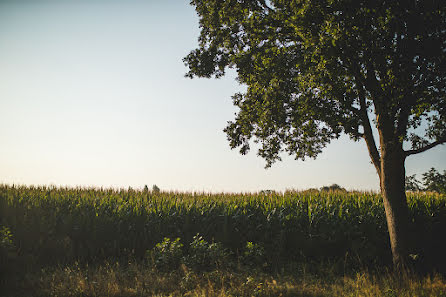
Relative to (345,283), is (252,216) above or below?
above

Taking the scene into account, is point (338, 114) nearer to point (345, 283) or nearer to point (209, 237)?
point (345, 283)

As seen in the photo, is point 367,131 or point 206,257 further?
point 367,131

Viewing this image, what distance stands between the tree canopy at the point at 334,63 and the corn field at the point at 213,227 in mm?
2986

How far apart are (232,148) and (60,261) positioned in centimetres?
800

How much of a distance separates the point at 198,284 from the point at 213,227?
4206 mm

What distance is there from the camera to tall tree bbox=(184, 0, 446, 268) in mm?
9742

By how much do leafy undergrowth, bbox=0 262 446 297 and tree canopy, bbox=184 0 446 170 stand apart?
4.47 m

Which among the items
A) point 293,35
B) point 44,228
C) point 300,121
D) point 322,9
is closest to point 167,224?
point 44,228

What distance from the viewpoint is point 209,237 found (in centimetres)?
1327

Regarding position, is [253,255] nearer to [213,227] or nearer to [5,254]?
[213,227]

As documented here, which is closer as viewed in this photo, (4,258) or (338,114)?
(4,258)

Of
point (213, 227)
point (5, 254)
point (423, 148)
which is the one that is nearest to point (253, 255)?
point (213, 227)

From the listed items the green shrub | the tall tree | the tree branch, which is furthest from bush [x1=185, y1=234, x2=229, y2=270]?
the tree branch

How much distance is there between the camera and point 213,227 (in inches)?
524
